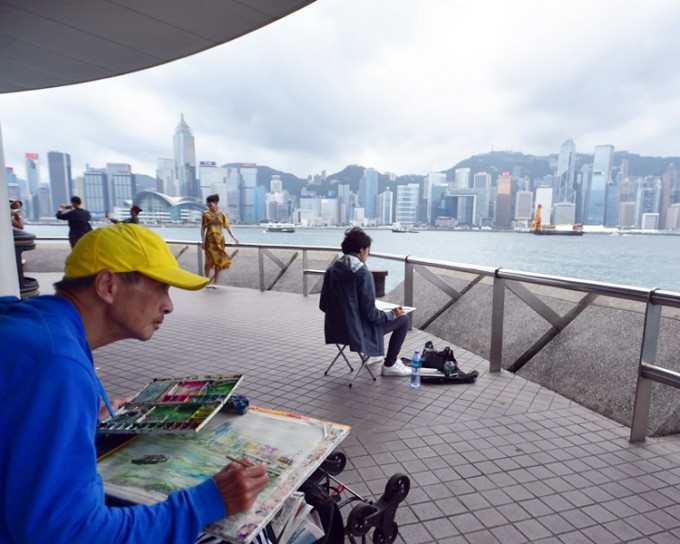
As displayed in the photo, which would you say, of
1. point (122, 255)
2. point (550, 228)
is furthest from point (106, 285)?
point (550, 228)

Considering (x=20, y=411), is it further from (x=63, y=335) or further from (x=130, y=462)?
(x=130, y=462)

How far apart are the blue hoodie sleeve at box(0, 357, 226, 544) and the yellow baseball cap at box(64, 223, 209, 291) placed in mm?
288

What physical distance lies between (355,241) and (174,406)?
9.49ft

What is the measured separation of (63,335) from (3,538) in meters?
0.43

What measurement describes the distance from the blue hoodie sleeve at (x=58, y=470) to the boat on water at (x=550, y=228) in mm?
52571

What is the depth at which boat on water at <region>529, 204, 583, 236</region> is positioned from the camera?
47844mm

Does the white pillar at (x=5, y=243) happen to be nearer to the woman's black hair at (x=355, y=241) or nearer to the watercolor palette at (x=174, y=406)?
the woman's black hair at (x=355, y=241)

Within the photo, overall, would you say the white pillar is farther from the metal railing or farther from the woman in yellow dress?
the woman in yellow dress

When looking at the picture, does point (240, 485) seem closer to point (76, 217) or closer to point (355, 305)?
point (355, 305)

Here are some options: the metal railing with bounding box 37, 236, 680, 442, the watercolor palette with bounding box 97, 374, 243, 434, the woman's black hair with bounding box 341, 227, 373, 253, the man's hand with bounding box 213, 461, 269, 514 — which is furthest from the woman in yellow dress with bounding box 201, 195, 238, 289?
the man's hand with bounding box 213, 461, 269, 514

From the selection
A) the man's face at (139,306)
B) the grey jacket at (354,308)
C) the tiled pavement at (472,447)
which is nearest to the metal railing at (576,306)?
the tiled pavement at (472,447)

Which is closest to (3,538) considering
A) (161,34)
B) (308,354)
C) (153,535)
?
(153,535)

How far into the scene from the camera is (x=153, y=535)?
3.11 feet

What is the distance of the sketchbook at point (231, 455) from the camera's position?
3.55ft
